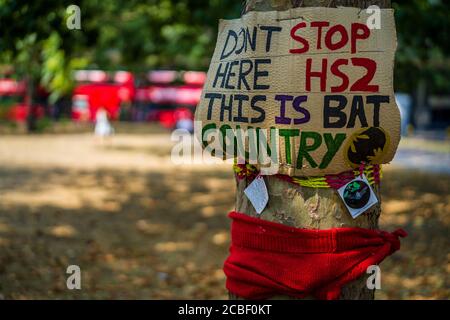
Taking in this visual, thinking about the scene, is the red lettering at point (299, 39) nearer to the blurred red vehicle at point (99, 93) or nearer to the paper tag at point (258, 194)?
the paper tag at point (258, 194)

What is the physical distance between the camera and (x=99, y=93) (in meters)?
39.2

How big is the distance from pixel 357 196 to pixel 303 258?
0.32 metres

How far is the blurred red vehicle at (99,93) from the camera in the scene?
38875 mm

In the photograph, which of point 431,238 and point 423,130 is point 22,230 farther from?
point 423,130

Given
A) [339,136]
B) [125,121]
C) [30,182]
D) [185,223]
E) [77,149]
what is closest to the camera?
[339,136]

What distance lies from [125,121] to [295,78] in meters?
41.9

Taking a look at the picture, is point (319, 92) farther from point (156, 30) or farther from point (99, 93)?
point (99, 93)

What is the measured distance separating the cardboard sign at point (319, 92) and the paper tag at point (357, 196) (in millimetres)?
78

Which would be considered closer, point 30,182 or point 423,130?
point 30,182

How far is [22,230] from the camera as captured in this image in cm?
738

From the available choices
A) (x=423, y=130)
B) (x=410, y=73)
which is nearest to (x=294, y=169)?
(x=410, y=73)

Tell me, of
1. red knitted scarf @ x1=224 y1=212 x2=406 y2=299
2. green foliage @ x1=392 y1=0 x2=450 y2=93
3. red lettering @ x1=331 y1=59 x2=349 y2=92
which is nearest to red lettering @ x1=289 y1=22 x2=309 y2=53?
red lettering @ x1=331 y1=59 x2=349 y2=92

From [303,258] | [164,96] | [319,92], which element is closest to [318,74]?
[319,92]

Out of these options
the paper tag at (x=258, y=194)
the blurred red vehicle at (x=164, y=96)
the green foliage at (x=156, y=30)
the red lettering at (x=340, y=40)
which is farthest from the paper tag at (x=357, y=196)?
the blurred red vehicle at (x=164, y=96)
